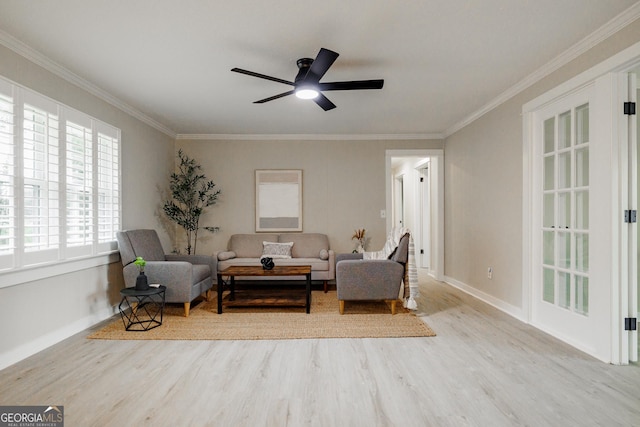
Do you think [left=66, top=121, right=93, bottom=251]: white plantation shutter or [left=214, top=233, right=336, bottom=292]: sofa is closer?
[left=66, top=121, right=93, bottom=251]: white plantation shutter

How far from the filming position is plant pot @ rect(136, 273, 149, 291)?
10.6 ft

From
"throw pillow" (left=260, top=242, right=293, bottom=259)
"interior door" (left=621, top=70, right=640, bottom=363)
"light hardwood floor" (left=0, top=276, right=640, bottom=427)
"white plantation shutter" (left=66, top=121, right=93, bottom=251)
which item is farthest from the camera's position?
"throw pillow" (left=260, top=242, right=293, bottom=259)

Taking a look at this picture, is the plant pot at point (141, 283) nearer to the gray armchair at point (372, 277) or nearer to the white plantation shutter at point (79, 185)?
the white plantation shutter at point (79, 185)

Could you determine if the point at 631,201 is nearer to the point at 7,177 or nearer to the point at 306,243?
the point at 306,243

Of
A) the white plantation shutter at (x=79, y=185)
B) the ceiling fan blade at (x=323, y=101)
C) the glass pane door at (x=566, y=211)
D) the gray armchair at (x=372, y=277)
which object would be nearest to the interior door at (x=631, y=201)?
the glass pane door at (x=566, y=211)

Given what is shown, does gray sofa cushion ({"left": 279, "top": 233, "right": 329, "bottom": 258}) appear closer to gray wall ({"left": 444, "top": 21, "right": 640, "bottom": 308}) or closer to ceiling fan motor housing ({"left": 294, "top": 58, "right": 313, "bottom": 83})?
gray wall ({"left": 444, "top": 21, "right": 640, "bottom": 308})

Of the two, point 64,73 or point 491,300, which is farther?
point 491,300

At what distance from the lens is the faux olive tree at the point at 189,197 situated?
5105mm

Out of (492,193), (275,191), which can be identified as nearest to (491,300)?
(492,193)

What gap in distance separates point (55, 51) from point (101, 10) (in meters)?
0.94

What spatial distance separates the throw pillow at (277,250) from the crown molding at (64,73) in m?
2.46

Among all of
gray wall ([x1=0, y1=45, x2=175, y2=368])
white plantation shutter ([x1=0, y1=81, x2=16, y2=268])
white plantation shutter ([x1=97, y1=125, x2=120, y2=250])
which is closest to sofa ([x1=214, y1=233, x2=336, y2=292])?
gray wall ([x1=0, y1=45, x2=175, y2=368])

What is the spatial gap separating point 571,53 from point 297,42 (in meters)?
2.28

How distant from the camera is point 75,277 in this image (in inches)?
123
